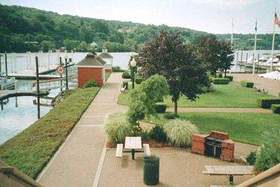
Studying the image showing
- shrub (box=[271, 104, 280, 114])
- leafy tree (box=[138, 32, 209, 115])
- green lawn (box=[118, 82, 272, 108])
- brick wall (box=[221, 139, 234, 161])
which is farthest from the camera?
green lawn (box=[118, 82, 272, 108])

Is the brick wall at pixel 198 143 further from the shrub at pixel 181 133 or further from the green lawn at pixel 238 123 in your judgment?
the green lawn at pixel 238 123

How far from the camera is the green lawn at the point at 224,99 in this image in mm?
30888

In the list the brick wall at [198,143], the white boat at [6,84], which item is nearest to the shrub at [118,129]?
the brick wall at [198,143]

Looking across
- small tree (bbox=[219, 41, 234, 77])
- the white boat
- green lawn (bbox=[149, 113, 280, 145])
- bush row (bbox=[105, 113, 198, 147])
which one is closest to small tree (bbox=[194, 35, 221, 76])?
small tree (bbox=[219, 41, 234, 77])

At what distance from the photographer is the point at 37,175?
526 inches

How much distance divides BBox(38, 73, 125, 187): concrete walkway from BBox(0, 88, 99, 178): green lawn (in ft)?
1.08

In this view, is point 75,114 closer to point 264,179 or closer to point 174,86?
point 174,86

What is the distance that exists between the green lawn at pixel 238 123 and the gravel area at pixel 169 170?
3.15m

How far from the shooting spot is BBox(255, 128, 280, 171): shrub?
1171 cm

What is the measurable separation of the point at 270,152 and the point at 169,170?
3.88 meters

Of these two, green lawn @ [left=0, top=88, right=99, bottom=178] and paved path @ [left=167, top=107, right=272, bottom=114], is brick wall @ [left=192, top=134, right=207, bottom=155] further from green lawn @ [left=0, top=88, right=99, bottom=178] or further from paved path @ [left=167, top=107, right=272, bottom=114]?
paved path @ [left=167, top=107, right=272, bottom=114]

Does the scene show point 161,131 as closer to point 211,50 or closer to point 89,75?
point 89,75

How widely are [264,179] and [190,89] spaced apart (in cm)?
1804

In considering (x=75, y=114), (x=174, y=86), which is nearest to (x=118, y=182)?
(x=174, y=86)
